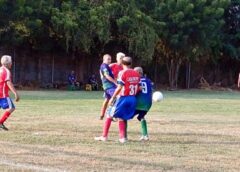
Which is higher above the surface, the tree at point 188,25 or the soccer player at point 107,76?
the tree at point 188,25

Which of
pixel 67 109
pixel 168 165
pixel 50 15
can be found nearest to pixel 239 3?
pixel 50 15

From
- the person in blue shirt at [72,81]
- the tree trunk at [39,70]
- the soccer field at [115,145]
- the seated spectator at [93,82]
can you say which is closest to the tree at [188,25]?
the seated spectator at [93,82]

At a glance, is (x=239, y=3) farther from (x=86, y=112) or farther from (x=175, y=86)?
(x=86, y=112)

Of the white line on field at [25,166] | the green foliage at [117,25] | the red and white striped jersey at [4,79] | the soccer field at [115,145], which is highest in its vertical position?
the green foliage at [117,25]

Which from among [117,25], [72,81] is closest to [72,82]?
[72,81]

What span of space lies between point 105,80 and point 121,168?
6.36m

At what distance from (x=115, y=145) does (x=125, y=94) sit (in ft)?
3.35

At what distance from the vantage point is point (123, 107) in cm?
1101

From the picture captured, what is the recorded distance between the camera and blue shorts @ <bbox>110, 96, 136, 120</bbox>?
36.1 ft

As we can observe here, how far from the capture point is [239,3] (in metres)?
43.7

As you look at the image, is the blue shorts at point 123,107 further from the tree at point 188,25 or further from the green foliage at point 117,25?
the tree at point 188,25

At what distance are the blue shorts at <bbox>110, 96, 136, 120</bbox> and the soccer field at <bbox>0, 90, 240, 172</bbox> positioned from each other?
0.54 m

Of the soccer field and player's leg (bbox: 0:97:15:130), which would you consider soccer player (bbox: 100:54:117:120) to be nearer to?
the soccer field

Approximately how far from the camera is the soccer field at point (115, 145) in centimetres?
860
